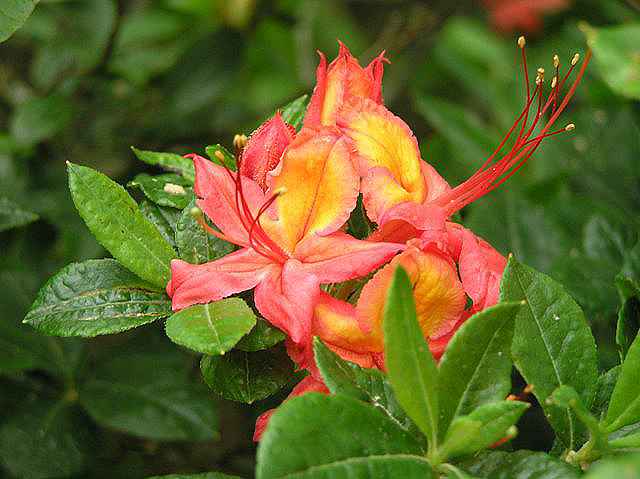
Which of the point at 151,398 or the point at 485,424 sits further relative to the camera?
the point at 151,398

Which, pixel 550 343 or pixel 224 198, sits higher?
pixel 224 198

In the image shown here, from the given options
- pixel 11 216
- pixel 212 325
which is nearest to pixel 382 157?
pixel 212 325

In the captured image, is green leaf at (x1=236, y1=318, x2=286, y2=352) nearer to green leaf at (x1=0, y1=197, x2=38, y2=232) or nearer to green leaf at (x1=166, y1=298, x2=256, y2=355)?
green leaf at (x1=166, y1=298, x2=256, y2=355)

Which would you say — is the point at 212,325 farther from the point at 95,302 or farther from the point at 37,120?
the point at 37,120

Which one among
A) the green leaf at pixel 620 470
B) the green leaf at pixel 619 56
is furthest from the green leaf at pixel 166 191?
the green leaf at pixel 619 56

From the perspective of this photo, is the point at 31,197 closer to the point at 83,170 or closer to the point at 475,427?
the point at 83,170

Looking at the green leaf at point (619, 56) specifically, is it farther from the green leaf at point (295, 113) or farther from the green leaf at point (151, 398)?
the green leaf at point (151, 398)

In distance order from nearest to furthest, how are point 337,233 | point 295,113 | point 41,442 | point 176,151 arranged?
1. point 337,233
2. point 295,113
3. point 41,442
4. point 176,151

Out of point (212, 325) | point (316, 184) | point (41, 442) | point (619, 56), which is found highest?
point (619, 56)
